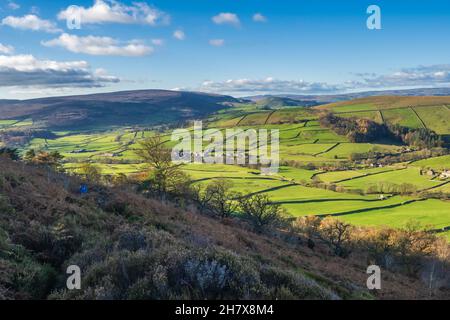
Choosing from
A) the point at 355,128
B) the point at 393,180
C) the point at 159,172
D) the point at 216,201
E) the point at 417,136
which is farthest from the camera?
the point at 355,128

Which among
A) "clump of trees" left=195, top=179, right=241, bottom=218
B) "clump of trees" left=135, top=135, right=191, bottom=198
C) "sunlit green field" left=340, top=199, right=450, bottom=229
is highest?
"clump of trees" left=135, top=135, right=191, bottom=198

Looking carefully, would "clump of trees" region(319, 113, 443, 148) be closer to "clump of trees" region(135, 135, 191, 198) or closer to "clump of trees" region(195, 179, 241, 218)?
"clump of trees" region(195, 179, 241, 218)

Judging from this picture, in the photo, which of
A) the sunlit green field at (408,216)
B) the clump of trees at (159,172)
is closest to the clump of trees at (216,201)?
the clump of trees at (159,172)

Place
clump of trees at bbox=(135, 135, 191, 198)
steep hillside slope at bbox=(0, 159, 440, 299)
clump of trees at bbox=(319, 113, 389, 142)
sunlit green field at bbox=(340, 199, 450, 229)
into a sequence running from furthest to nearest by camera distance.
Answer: clump of trees at bbox=(319, 113, 389, 142)
sunlit green field at bbox=(340, 199, 450, 229)
clump of trees at bbox=(135, 135, 191, 198)
steep hillside slope at bbox=(0, 159, 440, 299)

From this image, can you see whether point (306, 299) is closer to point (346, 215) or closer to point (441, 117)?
point (346, 215)

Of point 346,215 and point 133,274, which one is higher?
point 133,274

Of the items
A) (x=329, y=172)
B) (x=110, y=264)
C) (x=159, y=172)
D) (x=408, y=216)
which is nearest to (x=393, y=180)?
(x=329, y=172)

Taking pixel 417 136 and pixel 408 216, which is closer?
pixel 408 216

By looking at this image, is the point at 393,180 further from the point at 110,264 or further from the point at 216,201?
the point at 110,264

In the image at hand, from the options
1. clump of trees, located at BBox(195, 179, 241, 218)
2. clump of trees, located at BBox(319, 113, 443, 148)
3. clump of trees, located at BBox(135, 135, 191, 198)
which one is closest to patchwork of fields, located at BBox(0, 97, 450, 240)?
clump of trees, located at BBox(135, 135, 191, 198)

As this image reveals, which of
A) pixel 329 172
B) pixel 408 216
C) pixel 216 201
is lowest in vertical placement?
pixel 408 216
